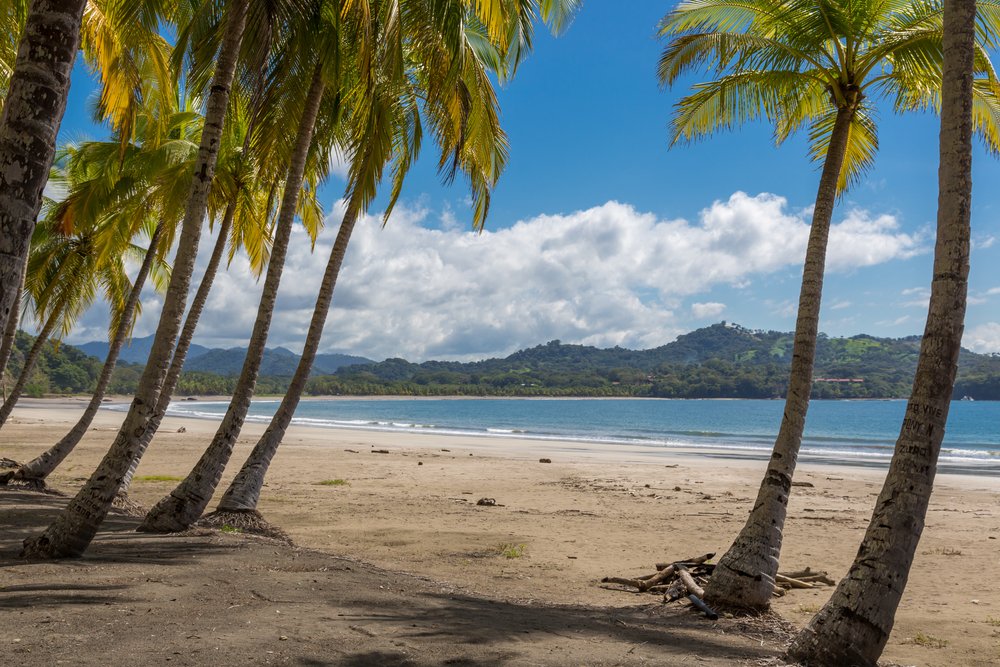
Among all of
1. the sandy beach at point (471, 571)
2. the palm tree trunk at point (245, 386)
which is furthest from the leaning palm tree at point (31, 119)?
the palm tree trunk at point (245, 386)

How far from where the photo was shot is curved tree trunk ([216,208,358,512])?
940 centimetres

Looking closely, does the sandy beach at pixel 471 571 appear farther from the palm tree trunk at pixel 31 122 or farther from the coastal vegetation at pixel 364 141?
the palm tree trunk at pixel 31 122

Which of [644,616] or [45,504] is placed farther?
[45,504]

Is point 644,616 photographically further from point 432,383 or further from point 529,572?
point 432,383

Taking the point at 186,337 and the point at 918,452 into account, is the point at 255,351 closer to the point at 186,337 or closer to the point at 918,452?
the point at 186,337

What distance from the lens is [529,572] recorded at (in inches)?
322

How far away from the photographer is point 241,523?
9.02m

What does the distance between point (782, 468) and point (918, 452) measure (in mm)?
2269

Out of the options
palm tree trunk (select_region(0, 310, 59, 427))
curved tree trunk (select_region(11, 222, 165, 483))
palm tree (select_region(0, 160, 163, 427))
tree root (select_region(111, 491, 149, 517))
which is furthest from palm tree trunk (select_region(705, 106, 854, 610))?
palm tree trunk (select_region(0, 310, 59, 427))

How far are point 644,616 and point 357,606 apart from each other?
7.97ft

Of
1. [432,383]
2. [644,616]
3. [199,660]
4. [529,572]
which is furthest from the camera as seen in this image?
[432,383]

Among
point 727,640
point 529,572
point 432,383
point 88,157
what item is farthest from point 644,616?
point 432,383

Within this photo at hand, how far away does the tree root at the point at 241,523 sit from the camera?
8777 millimetres

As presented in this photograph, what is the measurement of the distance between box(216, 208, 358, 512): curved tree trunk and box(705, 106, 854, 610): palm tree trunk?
578 centimetres
